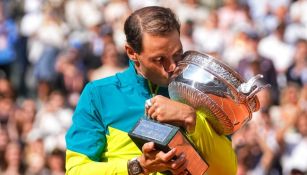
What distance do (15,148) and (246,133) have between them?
278cm

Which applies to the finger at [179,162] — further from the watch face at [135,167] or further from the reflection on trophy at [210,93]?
the watch face at [135,167]

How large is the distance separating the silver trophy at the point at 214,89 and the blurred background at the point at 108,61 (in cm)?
567

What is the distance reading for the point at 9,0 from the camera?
56.0 ft

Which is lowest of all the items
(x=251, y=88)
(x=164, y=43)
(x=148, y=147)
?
(x=148, y=147)

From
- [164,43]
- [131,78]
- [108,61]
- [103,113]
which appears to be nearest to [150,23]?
[164,43]

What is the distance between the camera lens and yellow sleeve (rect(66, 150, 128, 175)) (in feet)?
14.4

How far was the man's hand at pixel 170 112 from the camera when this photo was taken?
13.9ft

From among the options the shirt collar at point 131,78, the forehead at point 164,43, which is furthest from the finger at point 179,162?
the shirt collar at point 131,78

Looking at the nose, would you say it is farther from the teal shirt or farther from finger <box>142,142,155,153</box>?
finger <box>142,142,155,153</box>

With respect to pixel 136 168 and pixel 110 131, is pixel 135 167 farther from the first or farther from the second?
pixel 110 131

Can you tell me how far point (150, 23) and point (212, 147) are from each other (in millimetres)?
589

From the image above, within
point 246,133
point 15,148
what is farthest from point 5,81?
point 246,133

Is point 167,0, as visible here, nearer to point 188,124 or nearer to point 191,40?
point 191,40

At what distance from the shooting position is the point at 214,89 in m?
4.32
